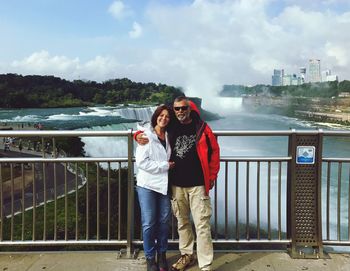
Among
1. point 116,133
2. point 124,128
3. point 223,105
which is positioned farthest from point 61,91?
point 116,133

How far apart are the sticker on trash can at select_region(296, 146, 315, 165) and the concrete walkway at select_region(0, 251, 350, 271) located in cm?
105

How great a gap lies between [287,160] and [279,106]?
84.3 metres

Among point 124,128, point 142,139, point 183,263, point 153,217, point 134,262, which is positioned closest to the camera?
point 142,139

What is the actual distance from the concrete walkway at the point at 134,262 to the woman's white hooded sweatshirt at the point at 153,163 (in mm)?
966

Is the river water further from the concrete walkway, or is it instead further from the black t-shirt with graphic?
the black t-shirt with graphic

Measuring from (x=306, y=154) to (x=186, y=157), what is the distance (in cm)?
146

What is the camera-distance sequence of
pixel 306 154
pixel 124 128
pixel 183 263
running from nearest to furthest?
pixel 183 263 → pixel 306 154 → pixel 124 128

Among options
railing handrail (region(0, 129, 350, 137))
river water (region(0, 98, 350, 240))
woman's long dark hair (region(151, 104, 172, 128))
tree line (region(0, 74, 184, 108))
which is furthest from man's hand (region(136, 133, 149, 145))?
tree line (region(0, 74, 184, 108))

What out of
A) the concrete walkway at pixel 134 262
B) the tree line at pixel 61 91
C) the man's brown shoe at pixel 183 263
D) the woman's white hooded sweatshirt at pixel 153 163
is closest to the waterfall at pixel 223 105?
the tree line at pixel 61 91

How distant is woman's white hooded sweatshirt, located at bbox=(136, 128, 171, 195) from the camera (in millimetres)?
3295

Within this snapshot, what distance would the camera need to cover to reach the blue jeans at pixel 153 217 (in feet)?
11.1

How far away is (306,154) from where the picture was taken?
3.98 m

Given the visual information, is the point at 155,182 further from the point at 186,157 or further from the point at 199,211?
the point at 199,211

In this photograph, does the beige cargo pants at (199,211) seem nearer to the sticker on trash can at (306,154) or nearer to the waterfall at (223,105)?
the sticker on trash can at (306,154)
